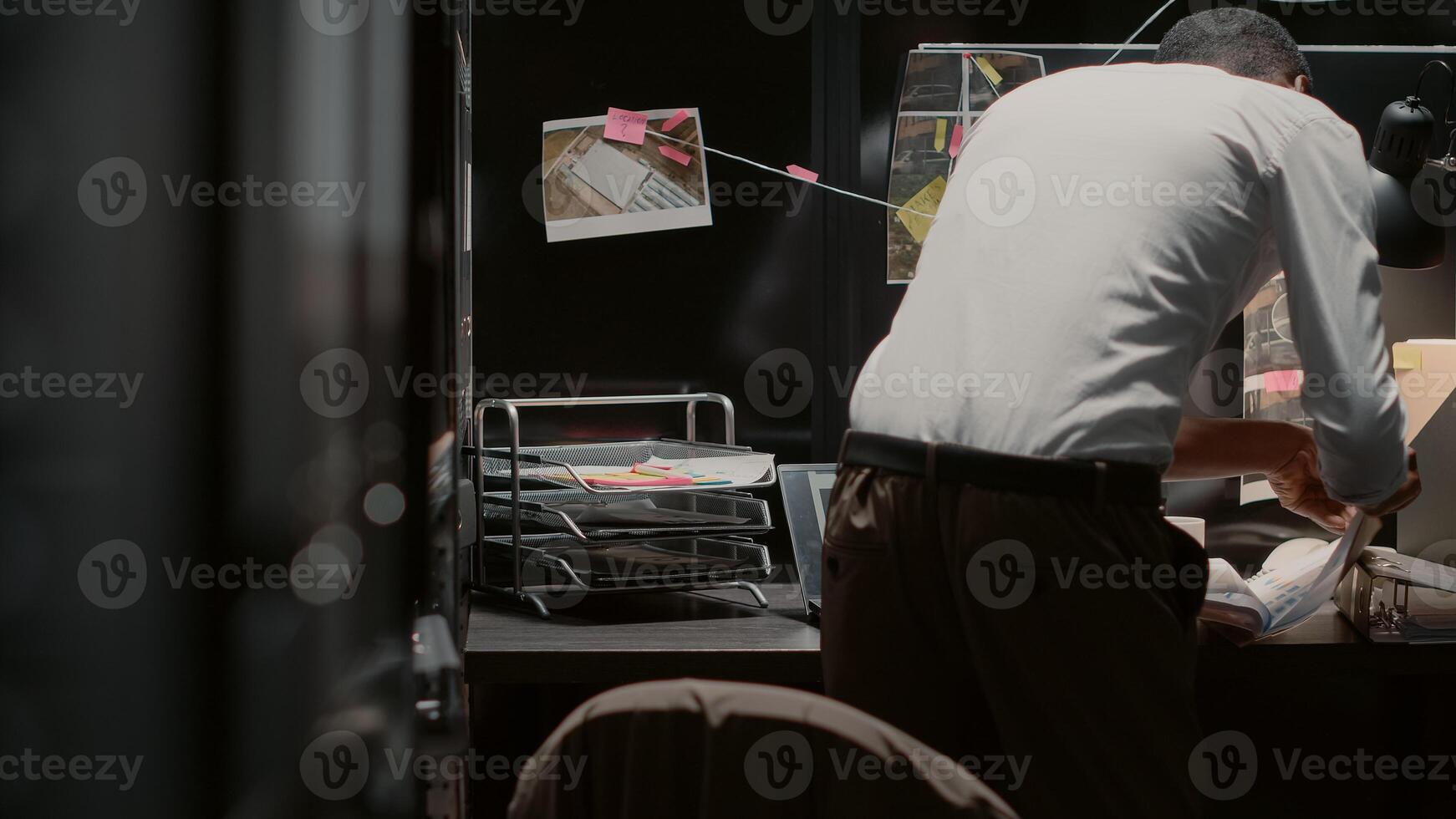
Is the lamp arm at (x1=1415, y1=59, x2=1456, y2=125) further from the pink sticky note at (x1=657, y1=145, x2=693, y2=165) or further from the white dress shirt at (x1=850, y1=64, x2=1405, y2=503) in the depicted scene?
the pink sticky note at (x1=657, y1=145, x2=693, y2=165)

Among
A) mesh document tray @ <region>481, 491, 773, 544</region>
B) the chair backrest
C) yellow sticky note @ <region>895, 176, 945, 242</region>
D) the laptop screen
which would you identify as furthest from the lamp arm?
the chair backrest

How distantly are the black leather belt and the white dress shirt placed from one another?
0.05 feet

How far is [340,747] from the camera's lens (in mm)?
672

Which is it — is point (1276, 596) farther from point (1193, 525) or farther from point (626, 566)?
point (626, 566)

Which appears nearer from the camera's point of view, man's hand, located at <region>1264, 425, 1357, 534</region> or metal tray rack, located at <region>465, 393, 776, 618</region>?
man's hand, located at <region>1264, 425, 1357, 534</region>

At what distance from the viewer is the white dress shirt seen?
1009 millimetres

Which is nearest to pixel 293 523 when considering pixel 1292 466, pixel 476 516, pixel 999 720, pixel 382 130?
pixel 382 130

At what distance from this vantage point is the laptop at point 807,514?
1433mm

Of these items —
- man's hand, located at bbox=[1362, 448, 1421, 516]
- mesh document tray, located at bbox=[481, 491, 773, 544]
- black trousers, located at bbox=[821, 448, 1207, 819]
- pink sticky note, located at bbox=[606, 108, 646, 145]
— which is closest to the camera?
black trousers, located at bbox=[821, 448, 1207, 819]

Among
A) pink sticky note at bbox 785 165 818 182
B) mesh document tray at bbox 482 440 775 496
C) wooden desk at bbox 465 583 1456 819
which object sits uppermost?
pink sticky note at bbox 785 165 818 182

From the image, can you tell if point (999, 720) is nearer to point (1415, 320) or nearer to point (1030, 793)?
point (1030, 793)

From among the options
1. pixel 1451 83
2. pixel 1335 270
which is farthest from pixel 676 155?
pixel 1451 83

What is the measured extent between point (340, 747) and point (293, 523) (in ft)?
0.56

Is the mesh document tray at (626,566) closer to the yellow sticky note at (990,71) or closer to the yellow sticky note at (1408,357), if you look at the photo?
the yellow sticky note at (990,71)
